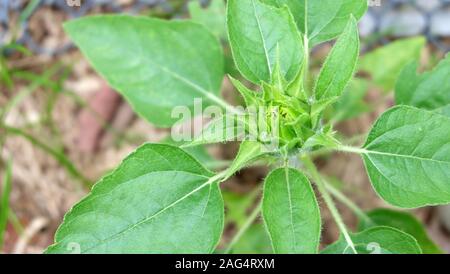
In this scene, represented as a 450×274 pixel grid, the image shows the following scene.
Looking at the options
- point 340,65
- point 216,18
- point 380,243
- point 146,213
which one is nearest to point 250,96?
point 340,65

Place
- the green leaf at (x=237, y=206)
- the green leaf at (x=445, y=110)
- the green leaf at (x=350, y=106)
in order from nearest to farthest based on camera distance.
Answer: the green leaf at (x=445, y=110)
the green leaf at (x=350, y=106)
the green leaf at (x=237, y=206)

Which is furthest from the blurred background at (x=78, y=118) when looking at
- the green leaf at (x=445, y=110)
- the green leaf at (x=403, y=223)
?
the green leaf at (x=445, y=110)

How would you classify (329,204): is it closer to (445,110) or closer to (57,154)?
(445,110)

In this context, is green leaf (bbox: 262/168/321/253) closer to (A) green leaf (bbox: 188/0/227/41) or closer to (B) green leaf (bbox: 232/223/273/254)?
(B) green leaf (bbox: 232/223/273/254)

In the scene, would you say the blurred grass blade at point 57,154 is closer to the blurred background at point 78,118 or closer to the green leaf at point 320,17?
the blurred background at point 78,118

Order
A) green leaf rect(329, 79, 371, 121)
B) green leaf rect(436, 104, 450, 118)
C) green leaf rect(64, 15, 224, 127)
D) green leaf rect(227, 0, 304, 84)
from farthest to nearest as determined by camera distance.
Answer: green leaf rect(329, 79, 371, 121), green leaf rect(64, 15, 224, 127), green leaf rect(436, 104, 450, 118), green leaf rect(227, 0, 304, 84)

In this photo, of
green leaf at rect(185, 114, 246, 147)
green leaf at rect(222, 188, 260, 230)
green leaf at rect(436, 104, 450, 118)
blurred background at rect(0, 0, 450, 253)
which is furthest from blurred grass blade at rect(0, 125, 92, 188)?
green leaf at rect(436, 104, 450, 118)

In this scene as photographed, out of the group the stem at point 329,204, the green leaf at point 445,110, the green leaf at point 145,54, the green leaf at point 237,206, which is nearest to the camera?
the stem at point 329,204
